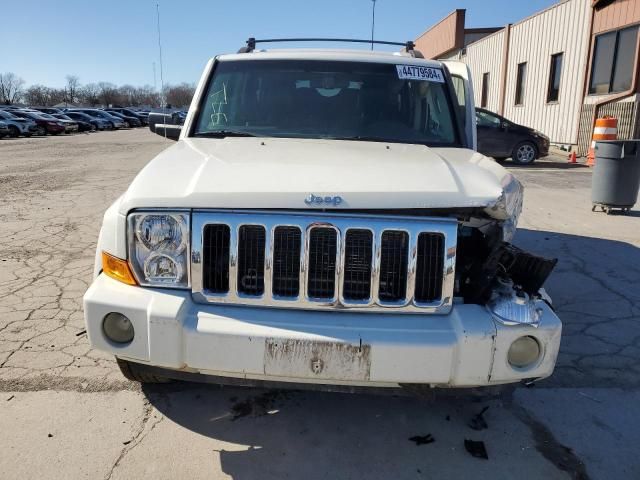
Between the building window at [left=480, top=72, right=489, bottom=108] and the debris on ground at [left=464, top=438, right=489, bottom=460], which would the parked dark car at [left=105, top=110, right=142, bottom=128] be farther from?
the debris on ground at [left=464, top=438, right=489, bottom=460]

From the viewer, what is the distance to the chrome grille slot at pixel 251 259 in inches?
93.8

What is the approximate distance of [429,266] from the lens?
2420 millimetres

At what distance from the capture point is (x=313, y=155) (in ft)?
9.50

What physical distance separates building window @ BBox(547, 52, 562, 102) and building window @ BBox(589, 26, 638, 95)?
212 cm

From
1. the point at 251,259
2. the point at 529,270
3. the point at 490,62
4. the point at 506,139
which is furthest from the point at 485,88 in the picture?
the point at 251,259

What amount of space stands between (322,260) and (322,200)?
28cm

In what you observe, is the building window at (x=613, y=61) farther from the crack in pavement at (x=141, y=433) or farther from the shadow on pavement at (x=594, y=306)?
the crack in pavement at (x=141, y=433)

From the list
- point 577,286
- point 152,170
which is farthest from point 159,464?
point 577,286

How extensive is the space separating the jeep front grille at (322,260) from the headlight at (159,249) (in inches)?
2.9

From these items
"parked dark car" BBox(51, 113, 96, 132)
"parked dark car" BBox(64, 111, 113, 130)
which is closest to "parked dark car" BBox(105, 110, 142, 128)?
"parked dark car" BBox(64, 111, 113, 130)

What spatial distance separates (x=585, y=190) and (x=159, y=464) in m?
10.8

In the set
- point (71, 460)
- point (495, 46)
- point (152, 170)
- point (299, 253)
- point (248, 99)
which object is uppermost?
point (495, 46)

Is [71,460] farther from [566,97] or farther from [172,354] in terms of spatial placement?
[566,97]

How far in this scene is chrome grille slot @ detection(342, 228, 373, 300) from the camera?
2.38 metres
